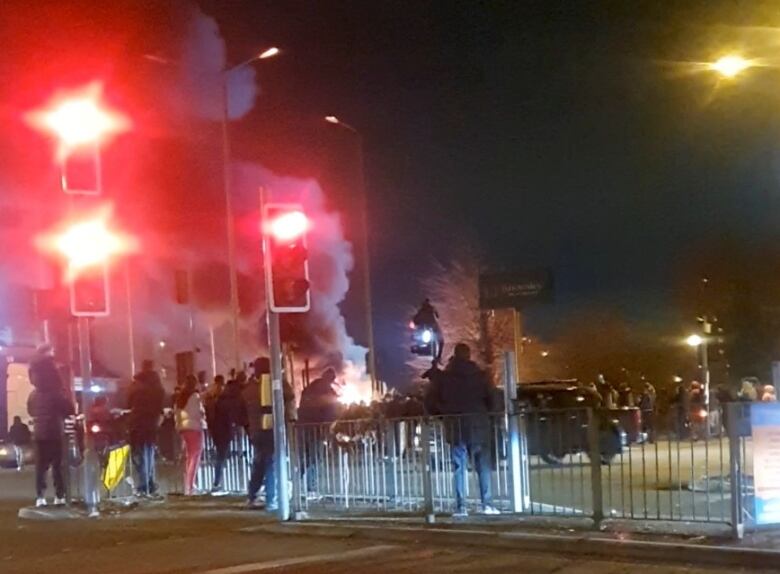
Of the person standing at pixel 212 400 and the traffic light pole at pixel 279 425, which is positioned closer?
the traffic light pole at pixel 279 425

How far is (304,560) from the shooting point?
11148 millimetres

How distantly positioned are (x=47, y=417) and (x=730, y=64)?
977 centimetres

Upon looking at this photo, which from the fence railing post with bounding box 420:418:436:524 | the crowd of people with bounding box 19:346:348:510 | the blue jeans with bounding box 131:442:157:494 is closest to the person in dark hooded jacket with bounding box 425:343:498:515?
the fence railing post with bounding box 420:418:436:524

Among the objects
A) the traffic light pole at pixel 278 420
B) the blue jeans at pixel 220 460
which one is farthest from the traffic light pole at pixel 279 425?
the blue jeans at pixel 220 460

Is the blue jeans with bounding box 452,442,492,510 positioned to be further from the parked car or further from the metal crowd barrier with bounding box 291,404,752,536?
the parked car

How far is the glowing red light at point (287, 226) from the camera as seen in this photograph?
13445 mm

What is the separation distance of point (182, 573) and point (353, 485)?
384 centimetres

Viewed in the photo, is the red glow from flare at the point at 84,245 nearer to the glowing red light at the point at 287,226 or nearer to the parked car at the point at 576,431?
the glowing red light at the point at 287,226

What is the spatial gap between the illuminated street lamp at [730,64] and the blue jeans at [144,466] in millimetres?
9307

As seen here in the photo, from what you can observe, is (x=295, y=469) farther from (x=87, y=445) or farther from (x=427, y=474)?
(x=87, y=445)

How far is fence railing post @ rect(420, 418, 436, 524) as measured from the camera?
1292 cm

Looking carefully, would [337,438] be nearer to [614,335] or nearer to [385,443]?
[385,443]

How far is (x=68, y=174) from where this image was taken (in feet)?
48.4

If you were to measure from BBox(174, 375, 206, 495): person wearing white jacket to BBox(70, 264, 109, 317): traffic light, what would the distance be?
10.3ft
